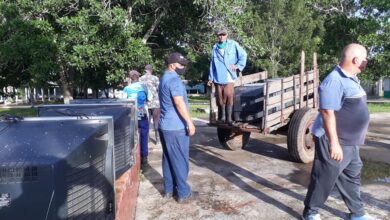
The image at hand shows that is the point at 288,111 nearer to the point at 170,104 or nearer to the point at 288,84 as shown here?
the point at 288,84

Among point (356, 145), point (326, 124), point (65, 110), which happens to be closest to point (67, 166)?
point (65, 110)

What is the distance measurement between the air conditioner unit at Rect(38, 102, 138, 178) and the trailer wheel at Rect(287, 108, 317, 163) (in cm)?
311

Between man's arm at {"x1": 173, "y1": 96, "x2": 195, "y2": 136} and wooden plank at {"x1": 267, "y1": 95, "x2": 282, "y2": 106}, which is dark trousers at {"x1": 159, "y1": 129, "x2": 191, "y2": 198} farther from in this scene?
wooden plank at {"x1": 267, "y1": 95, "x2": 282, "y2": 106}

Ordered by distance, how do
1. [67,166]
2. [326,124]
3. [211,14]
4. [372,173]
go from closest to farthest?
1. [67,166]
2. [326,124]
3. [372,173]
4. [211,14]

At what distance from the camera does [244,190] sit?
541 cm

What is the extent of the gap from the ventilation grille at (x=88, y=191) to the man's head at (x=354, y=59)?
8.02 feet

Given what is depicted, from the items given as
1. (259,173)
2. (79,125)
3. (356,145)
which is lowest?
(259,173)

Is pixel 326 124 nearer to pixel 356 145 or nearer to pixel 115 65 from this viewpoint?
pixel 356 145

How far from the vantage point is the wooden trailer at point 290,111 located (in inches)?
260

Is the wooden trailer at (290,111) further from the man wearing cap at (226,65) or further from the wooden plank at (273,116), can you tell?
the man wearing cap at (226,65)

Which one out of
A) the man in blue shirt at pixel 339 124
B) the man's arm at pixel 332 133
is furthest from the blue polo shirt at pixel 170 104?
the man's arm at pixel 332 133

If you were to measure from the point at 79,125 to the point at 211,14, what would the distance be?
37.1ft

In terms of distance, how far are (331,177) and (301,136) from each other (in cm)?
283

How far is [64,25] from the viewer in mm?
11664
